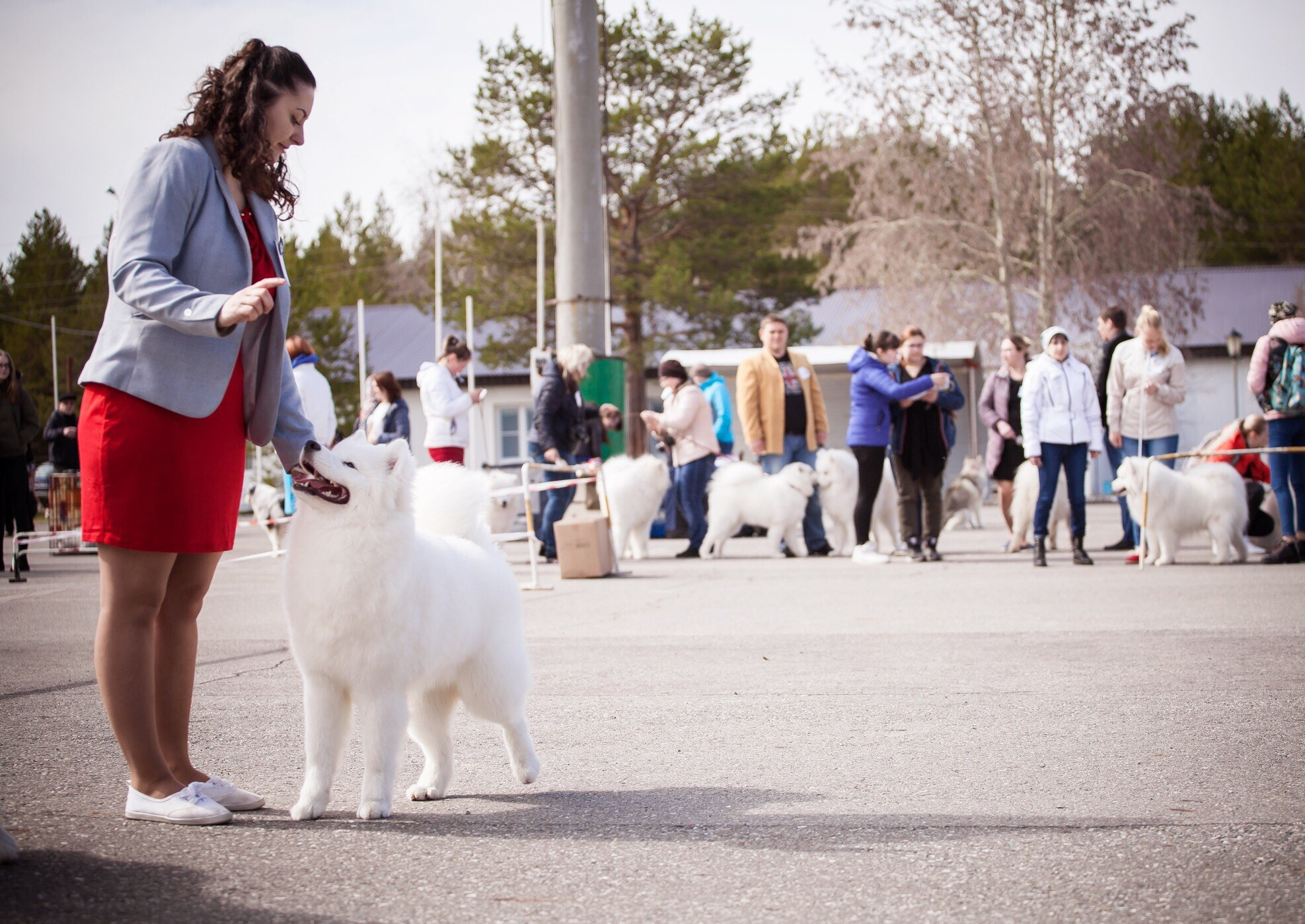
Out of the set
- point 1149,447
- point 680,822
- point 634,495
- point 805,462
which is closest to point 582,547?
point 634,495

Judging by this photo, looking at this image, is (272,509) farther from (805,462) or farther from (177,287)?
(177,287)

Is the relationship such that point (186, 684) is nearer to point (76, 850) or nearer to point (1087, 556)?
point (76, 850)

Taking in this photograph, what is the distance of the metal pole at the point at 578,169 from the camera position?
13.3 meters

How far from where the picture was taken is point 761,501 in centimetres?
1230

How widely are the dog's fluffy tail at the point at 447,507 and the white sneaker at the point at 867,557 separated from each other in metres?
7.67

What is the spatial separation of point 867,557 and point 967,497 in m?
5.69

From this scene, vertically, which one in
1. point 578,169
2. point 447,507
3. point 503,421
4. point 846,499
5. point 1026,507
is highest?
point 578,169

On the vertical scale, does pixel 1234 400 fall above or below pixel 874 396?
above

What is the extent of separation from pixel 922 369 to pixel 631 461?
3.05 meters

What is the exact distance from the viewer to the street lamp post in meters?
28.9

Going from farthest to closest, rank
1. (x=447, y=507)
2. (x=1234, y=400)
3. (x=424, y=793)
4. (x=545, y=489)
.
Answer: (x=1234, y=400)
(x=545, y=489)
(x=447, y=507)
(x=424, y=793)

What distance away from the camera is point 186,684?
11.2 feet

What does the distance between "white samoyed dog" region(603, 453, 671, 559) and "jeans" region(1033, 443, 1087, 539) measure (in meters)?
3.83

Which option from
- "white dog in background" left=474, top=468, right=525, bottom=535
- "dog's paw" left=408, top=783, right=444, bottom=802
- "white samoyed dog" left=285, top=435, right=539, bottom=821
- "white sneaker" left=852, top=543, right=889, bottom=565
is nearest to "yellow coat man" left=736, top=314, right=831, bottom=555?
"white sneaker" left=852, top=543, right=889, bottom=565
